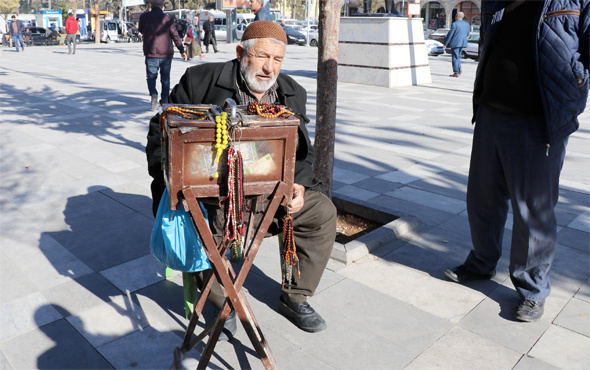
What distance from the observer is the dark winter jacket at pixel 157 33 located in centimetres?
827

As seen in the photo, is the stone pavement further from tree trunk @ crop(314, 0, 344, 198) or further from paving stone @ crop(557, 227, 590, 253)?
tree trunk @ crop(314, 0, 344, 198)

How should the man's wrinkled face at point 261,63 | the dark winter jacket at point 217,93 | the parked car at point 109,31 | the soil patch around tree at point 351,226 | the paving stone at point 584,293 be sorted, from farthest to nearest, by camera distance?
the parked car at point 109,31
the soil patch around tree at point 351,226
the paving stone at point 584,293
the dark winter jacket at point 217,93
the man's wrinkled face at point 261,63

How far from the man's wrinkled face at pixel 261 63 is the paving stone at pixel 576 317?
200 cm

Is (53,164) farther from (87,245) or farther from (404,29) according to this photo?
(404,29)

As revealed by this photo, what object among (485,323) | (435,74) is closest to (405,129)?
(485,323)

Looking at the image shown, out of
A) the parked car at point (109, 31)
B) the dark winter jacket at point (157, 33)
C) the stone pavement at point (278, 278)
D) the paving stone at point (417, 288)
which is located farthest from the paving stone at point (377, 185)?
the parked car at point (109, 31)

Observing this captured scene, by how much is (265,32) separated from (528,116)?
141cm

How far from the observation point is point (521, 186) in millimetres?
2854

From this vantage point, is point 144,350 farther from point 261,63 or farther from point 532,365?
point 532,365

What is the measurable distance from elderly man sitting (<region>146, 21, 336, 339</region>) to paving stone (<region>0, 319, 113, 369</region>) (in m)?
0.61

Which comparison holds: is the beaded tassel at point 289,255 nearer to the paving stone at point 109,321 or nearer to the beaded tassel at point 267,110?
the beaded tassel at point 267,110

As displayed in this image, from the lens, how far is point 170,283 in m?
3.24

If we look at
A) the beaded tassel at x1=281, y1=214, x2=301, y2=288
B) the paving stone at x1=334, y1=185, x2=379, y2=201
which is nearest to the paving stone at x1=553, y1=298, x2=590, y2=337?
the beaded tassel at x1=281, y1=214, x2=301, y2=288

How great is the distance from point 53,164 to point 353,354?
→ 165 inches
